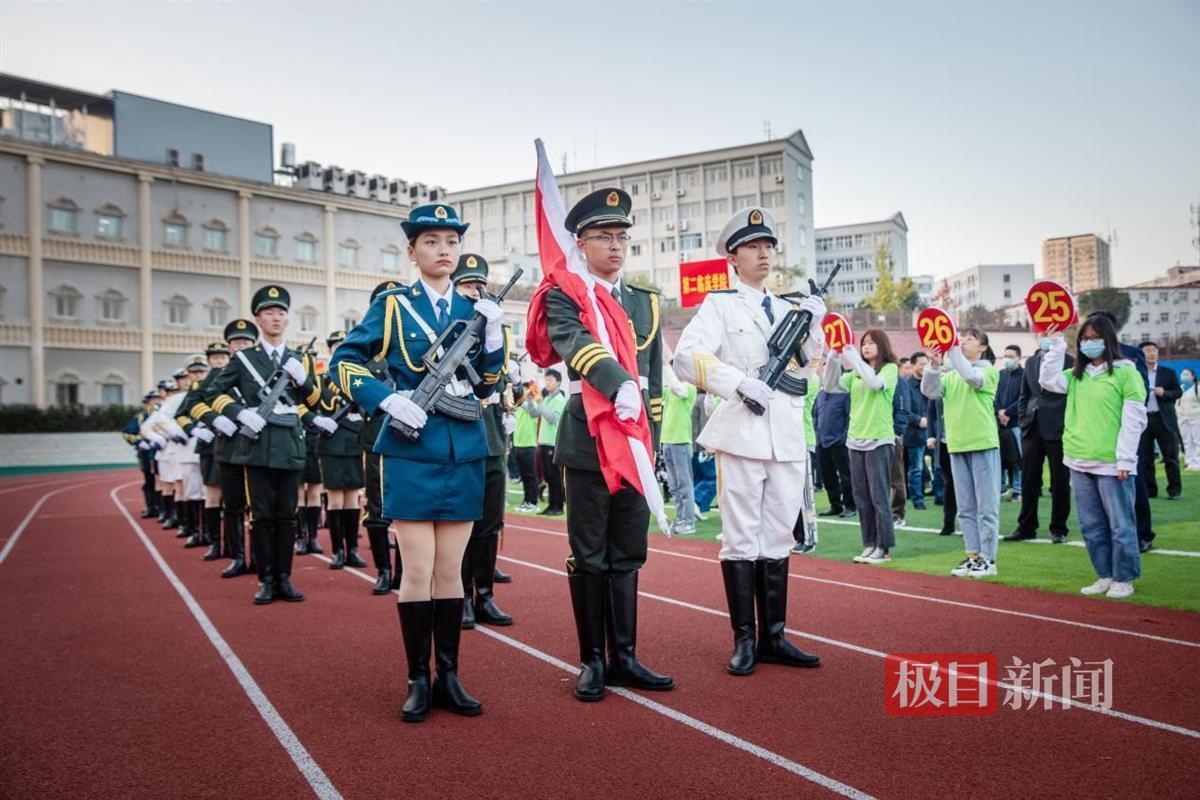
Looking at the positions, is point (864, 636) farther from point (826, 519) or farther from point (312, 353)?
point (826, 519)

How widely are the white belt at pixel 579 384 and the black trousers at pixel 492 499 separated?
2.19 metres

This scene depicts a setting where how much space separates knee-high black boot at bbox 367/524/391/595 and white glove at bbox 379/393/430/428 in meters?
4.07

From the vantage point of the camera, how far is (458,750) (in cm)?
390

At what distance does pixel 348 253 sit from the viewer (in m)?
52.8

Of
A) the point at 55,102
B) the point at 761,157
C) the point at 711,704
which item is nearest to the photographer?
the point at 711,704

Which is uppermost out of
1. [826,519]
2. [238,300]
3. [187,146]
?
[187,146]

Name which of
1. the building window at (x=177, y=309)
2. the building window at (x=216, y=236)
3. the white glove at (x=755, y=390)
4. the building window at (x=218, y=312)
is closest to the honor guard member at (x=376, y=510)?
the white glove at (x=755, y=390)

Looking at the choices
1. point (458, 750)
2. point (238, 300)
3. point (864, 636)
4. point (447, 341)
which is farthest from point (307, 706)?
point (238, 300)

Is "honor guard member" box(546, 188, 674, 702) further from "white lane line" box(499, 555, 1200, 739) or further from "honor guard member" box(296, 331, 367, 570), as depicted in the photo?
"honor guard member" box(296, 331, 367, 570)

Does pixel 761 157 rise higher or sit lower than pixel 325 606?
higher

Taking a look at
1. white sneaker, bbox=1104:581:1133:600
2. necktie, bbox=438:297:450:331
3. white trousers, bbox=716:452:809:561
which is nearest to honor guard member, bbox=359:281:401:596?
necktie, bbox=438:297:450:331

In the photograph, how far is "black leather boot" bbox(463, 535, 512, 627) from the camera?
6.64 meters

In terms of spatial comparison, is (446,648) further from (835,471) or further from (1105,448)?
(835,471)

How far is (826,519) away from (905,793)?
987cm
